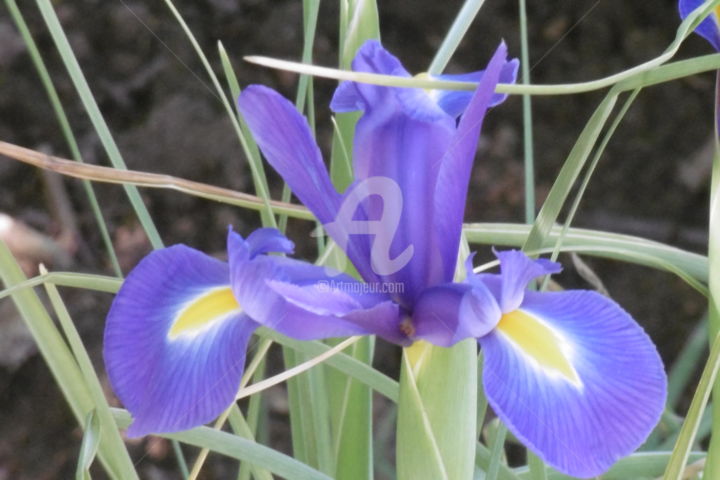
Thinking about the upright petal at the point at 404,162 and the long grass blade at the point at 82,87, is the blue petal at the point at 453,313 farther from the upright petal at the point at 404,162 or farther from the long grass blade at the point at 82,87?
the long grass blade at the point at 82,87

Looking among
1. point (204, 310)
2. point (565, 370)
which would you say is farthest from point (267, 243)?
point (565, 370)

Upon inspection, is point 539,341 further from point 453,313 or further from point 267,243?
point 267,243

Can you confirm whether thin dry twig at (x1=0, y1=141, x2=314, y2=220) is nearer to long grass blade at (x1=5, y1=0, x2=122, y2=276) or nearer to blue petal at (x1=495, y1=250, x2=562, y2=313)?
long grass blade at (x1=5, y1=0, x2=122, y2=276)

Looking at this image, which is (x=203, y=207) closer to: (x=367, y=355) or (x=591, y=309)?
(x=367, y=355)

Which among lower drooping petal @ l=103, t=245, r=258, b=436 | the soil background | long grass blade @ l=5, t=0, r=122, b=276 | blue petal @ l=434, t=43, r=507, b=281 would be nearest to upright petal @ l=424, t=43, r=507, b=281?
blue petal @ l=434, t=43, r=507, b=281

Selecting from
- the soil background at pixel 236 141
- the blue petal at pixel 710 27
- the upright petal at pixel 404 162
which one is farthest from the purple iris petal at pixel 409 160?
the soil background at pixel 236 141

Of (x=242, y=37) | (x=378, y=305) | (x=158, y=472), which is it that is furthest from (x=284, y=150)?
(x=242, y=37)
